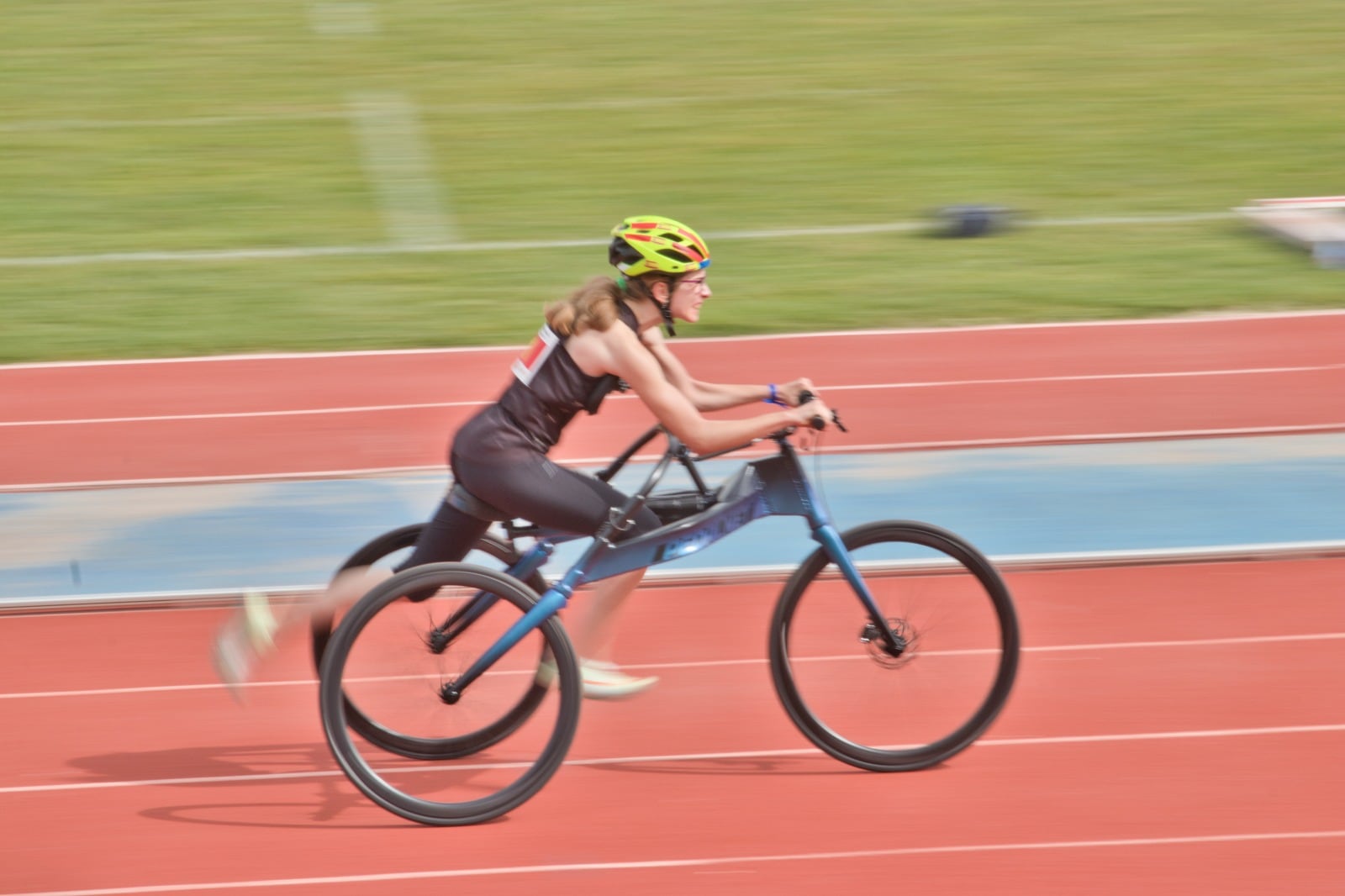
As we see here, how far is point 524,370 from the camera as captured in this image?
4805 mm

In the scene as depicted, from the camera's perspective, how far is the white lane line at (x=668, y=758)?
5074 mm

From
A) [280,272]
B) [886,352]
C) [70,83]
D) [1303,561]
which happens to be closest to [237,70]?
[70,83]

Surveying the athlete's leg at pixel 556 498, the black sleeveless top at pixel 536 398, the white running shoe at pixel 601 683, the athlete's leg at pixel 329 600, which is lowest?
the white running shoe at pixel 601 683

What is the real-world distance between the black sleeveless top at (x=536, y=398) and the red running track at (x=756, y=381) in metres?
3.68

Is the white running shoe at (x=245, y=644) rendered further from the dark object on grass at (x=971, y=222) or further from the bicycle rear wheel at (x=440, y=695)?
the dark object on grass at (x=971, y=222)

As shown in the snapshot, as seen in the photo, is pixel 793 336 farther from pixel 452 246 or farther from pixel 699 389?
pixel 699 389

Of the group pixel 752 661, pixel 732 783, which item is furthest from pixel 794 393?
pixel 752 661

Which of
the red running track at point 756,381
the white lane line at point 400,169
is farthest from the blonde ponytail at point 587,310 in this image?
the white lane line at point 400,169

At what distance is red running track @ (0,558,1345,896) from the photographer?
450 cm

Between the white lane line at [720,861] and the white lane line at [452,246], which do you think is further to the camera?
the white lane line at [452,246]

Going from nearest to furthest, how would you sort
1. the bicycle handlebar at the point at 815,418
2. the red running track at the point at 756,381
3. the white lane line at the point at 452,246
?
the bicycle handlebar at the point at 815,418
the red running track at the point at 756,381
the white lane line at the point at 452,246

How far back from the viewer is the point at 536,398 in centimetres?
479

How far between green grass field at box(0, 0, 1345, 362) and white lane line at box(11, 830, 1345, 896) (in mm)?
6659

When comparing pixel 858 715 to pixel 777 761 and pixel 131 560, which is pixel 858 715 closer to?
pixel 777 761
